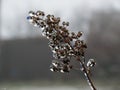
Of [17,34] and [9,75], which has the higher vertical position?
[17,34]

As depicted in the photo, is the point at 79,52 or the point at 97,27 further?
the point at 97,27

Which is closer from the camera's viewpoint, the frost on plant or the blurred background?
the frost on plant

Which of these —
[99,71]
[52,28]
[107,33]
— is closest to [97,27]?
[107,33]

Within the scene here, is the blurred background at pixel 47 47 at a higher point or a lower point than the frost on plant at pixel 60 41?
higher

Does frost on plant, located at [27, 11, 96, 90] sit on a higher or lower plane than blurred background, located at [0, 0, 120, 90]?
lower

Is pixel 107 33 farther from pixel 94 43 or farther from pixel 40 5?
pixel 40 5

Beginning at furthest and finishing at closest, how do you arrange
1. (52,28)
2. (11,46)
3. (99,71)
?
(11,46) → (99,71) → (52,28)

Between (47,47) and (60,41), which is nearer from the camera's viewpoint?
(60,41)

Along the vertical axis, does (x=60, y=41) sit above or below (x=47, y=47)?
below
